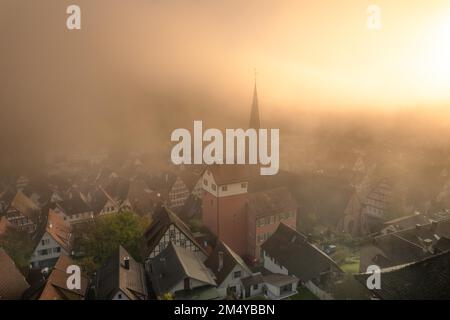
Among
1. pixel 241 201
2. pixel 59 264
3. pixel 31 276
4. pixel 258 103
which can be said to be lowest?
pixel 31 276

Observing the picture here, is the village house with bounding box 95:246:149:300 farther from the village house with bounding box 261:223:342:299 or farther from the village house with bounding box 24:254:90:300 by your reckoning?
the village house with bounding box 261:223:342:299

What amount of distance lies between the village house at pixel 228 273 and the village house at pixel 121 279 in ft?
6.98

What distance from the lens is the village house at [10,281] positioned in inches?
409

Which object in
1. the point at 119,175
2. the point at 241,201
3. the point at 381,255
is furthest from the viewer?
the point at 119,175

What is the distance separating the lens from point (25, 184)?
926 inches

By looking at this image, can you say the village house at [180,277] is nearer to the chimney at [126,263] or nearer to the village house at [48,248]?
the chimney at [126,263]

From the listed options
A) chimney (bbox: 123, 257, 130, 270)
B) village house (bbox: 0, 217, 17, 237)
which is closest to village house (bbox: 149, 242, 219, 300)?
chimney (bbox: 123, 257, 130, 270)

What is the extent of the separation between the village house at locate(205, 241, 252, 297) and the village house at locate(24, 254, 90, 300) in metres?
3.82

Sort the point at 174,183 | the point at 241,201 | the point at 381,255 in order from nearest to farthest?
the point at 381,255 → the point at 241,201 → the point at 174,183

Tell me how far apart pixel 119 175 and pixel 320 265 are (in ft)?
54.6

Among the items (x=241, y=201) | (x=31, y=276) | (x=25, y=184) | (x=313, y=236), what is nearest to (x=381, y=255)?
(x=313, y=236)

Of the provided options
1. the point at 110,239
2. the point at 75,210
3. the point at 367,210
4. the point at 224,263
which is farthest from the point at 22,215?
the point at 367,210
